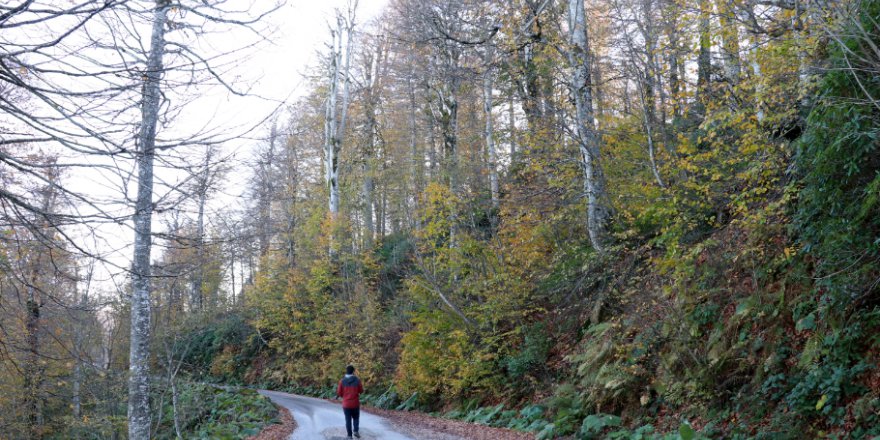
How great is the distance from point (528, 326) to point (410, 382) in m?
4.41

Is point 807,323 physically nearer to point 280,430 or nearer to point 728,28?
point 728,28

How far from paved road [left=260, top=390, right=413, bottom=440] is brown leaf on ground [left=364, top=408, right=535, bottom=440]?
0.37 meters

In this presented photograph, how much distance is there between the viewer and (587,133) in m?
12.8

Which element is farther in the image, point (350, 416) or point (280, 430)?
point (280, 430)

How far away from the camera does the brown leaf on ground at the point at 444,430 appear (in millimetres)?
10727

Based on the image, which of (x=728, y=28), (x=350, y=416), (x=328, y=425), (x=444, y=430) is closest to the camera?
(x=728, y=28)

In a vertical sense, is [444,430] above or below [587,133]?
below

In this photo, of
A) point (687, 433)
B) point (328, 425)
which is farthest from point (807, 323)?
point (328, 425)

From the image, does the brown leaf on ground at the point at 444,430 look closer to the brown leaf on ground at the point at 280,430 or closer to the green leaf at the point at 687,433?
the brown leaf on ground at the point at 280,430

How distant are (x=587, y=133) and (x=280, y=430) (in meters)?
9.52

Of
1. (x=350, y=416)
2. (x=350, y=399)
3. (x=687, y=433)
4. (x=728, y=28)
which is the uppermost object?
(x=728, y=28)

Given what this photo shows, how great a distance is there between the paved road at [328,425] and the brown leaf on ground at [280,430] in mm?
140

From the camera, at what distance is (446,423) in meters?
13.1

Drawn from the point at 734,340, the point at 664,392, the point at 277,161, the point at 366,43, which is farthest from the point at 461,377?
the point at 366,43
